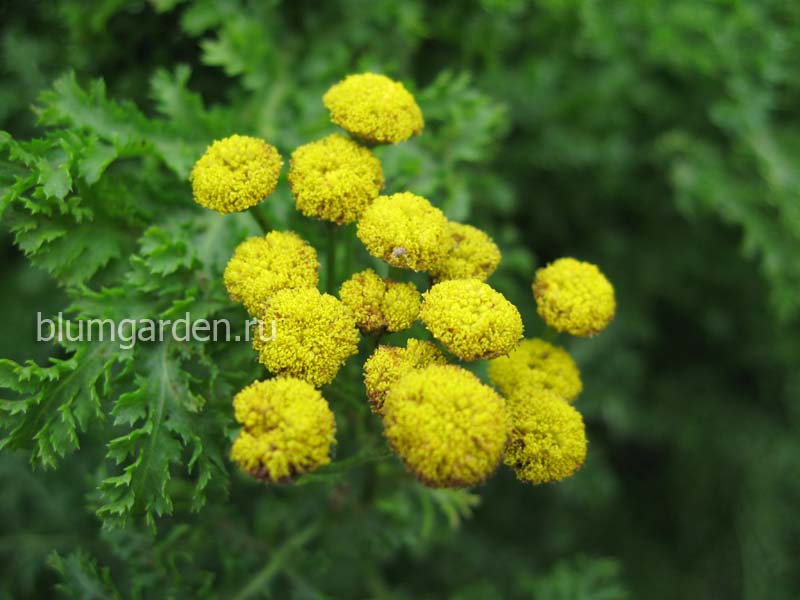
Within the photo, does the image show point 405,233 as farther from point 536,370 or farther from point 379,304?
A: point 536,370

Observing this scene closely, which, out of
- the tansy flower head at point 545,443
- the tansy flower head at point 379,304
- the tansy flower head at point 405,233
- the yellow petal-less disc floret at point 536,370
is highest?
the tansy flower head at point 405,233

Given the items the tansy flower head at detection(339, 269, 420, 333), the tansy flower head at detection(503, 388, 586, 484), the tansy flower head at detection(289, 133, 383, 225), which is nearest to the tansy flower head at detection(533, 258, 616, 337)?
the tansy flower head at detection(503, 388, 586, 484)

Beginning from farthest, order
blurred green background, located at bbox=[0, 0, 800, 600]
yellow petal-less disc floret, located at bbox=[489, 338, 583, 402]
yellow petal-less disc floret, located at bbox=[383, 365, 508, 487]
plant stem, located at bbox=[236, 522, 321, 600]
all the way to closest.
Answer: blurred green background, located at bbox=[0, 0, 800, 600]
plant stem, located at bbox=[236, 522, 321, 600]
yellow petal-less disc floret, located at bbox=[489, 338, 583, 402]
yellow petal-less disc floret, located at bbox=[383, 365, 508, 487]

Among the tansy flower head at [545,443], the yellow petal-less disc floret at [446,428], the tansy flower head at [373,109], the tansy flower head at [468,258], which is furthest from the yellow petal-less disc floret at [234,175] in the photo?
the tansy flower head at [545,443]

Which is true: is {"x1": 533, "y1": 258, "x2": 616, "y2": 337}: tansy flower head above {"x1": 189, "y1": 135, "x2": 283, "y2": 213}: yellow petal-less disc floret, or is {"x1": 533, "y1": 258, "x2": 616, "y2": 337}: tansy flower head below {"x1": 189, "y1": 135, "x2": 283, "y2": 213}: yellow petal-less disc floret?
below

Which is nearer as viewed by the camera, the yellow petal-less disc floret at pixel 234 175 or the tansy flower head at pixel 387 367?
the tansy flower head at pixel 387 367

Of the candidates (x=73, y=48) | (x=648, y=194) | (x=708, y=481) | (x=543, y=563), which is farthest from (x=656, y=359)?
(x=73, y=48)

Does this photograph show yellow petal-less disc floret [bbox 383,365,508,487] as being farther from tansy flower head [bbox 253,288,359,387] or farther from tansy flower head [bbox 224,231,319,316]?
tansy flower head [bbox 224,231,319,316]

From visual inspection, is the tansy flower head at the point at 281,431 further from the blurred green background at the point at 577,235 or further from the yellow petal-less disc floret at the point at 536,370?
the blurred green background at the point at 577,235

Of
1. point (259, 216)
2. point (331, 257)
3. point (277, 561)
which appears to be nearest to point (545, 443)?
point (331, 257)
